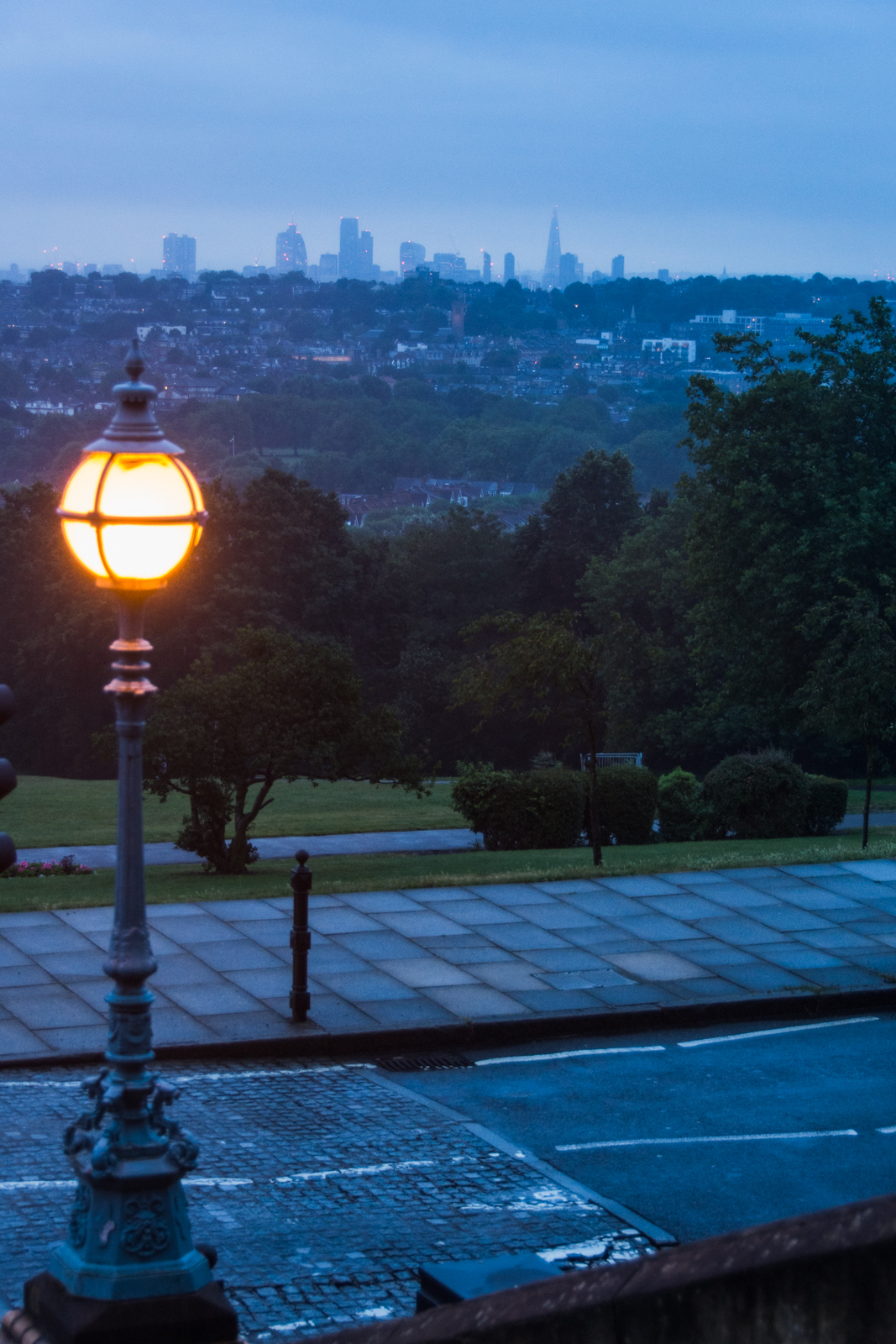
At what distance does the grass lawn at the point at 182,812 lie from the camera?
31844mm

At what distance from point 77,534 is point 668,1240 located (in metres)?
4.23

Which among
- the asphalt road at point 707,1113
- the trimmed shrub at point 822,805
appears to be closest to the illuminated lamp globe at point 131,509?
the asphalt road at point 707,1113

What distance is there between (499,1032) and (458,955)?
5.92 feet

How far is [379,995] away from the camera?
11047mm

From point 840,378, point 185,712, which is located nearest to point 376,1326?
point 185,712

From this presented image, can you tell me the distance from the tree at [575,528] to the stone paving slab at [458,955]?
5149 centimetres

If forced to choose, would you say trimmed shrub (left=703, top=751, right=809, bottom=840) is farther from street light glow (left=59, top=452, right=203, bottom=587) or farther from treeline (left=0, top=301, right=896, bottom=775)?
street light glow (left=59, top=452, right=203, bottom=587)

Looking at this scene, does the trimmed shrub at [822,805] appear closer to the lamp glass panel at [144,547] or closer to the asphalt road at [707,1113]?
the asphalt road at [707,1113]

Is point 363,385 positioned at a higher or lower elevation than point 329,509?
higher

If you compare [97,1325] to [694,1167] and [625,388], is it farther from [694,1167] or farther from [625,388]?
[625,388]

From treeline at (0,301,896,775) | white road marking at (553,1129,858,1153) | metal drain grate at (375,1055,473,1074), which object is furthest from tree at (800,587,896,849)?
white road marking at (553,1129,858,1153)

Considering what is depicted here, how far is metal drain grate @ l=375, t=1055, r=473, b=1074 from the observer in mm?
9836

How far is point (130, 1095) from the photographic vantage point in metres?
5.16

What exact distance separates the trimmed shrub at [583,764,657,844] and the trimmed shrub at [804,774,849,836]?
304 cm
